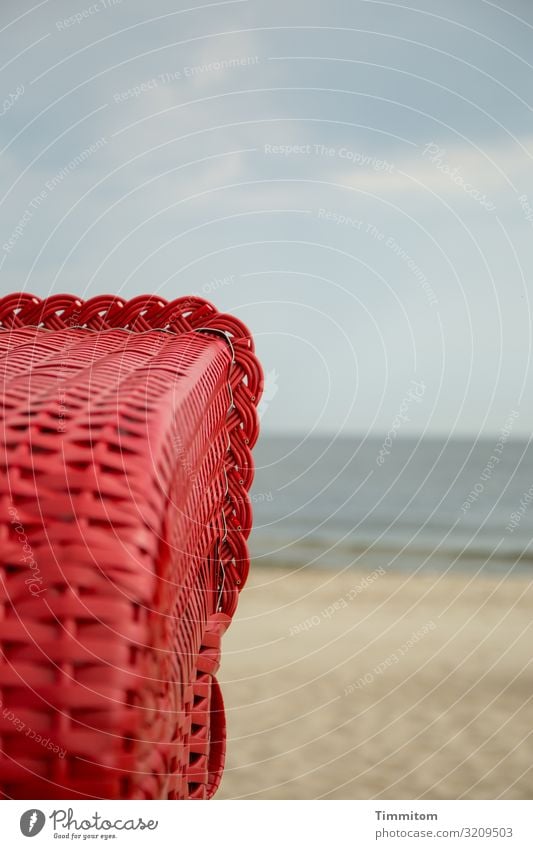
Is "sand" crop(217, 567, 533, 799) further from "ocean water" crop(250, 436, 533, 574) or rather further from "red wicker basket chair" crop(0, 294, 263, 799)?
"red wicker basket chair" crop(0, 294, 263, 799)

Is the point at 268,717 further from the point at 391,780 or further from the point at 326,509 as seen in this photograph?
the point at 326,509

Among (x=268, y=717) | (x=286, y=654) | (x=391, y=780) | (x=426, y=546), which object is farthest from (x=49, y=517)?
(x=426, y=546)

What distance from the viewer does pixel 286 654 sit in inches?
114

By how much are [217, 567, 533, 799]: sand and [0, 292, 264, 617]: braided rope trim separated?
1287 mm

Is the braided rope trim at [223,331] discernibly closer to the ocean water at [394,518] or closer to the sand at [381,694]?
the sand at [381,694]

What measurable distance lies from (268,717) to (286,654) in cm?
82

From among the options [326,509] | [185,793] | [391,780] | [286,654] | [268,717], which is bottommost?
[326,509]

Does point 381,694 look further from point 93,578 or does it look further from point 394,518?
point 394,518

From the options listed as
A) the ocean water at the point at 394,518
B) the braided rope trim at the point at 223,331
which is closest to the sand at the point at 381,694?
the ocean water at the point at 394,518

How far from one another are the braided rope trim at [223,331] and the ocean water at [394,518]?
2405 mm

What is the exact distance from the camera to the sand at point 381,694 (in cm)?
173

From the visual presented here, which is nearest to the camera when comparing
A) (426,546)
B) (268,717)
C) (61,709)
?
(61,709)

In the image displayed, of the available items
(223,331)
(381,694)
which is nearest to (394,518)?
(381,694)

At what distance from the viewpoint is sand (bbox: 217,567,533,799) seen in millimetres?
1730
